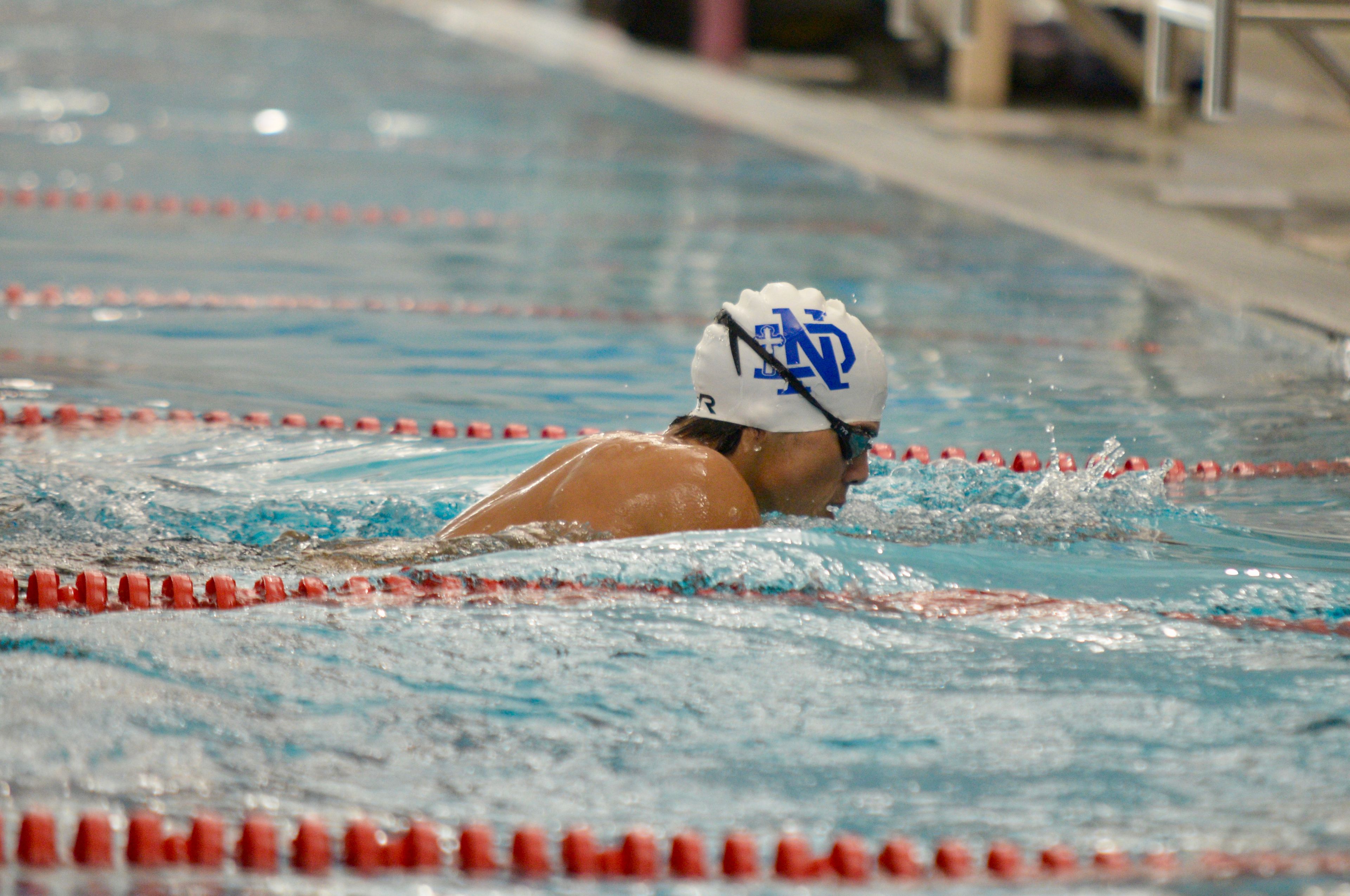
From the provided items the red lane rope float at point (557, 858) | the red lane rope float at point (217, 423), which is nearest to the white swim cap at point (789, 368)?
the red lane rope float at point (557, 858)

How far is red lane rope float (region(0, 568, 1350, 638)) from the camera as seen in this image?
3441 mm

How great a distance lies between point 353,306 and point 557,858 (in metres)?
4.94

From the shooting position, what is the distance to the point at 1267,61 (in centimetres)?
1583

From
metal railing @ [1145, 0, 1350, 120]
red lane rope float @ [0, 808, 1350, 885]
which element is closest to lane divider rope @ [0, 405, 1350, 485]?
red lane rope float @ [0, 808, 1350, 885]

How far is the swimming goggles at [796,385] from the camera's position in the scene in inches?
142

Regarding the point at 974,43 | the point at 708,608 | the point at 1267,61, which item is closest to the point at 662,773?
the point at 708,608

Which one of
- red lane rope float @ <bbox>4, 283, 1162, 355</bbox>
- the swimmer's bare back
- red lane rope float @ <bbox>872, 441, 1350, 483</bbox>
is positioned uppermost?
red lane rope float @ <bbox>4, 283, 1162, 355</bbox>

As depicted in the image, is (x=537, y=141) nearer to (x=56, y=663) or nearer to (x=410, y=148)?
(x=410, y=148)

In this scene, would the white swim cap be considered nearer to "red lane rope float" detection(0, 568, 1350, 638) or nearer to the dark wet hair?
the dark wet hair

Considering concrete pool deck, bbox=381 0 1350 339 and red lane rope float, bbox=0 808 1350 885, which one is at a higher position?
concrete pool deck, bbox=381 0 1350 339

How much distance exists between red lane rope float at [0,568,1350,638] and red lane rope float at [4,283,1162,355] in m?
3.29

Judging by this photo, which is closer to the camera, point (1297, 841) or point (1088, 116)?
point (1297, 841)

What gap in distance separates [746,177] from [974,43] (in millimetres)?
3927

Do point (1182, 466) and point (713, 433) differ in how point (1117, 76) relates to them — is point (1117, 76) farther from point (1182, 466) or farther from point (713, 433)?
point (713, 433)
